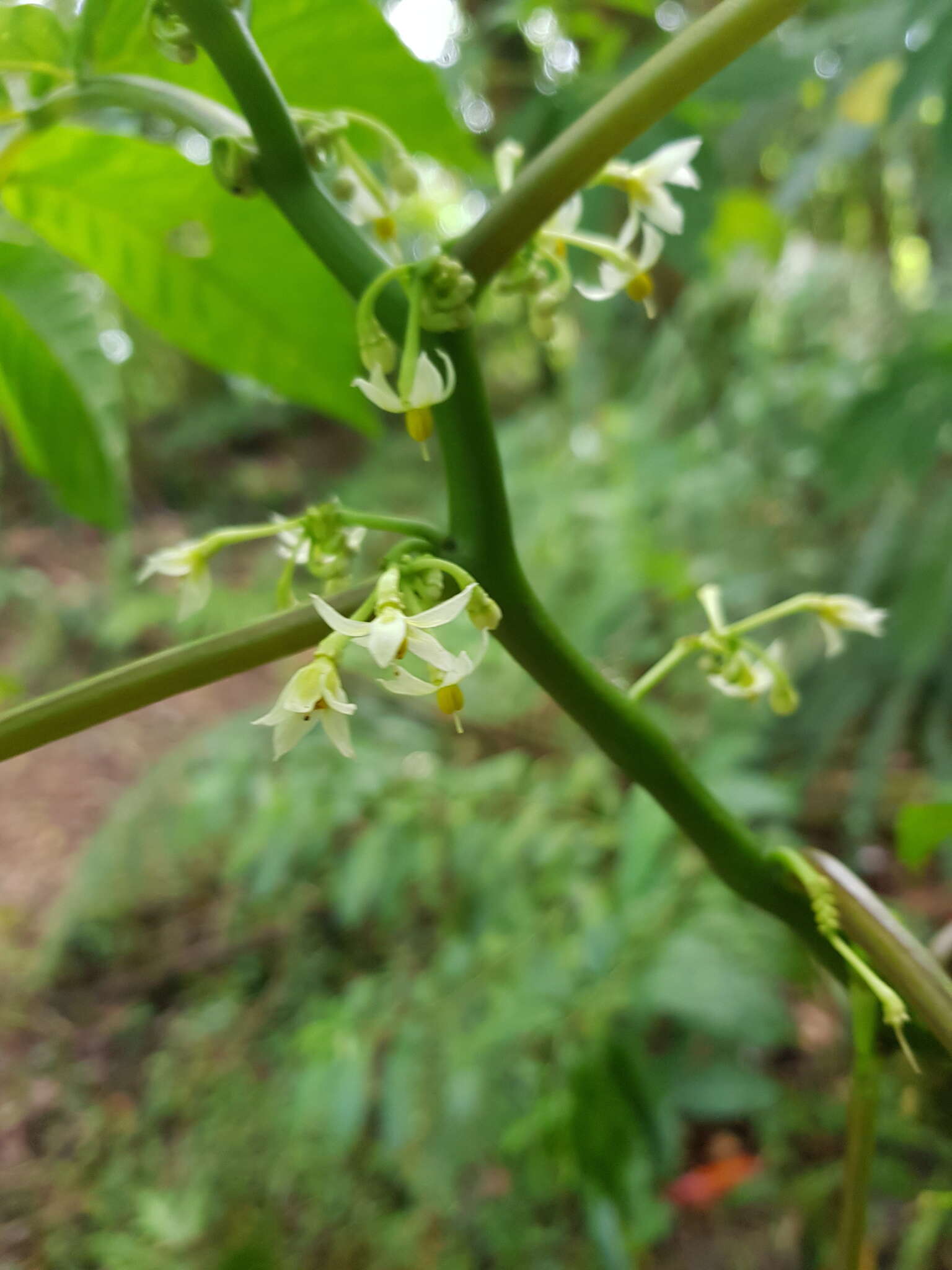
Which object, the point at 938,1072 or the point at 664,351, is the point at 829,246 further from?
the point at 938,1072

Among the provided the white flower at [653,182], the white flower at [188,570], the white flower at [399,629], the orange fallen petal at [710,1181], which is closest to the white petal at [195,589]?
the white flower at [188,570]

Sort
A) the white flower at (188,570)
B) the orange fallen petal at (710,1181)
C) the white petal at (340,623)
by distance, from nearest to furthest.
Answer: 1. the white petal at (340,623)
2. the white flower at (188,570)
3. the orange fallen petal at (710,1181)

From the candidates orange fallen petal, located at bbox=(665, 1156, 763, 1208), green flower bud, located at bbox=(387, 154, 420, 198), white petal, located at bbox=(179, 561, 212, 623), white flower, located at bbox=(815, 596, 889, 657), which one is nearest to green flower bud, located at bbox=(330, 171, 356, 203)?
green flower bud, located at bbox=(387, 154, 420, 198)

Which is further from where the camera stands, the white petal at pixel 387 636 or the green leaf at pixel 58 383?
the green leaf at pixel 58 383

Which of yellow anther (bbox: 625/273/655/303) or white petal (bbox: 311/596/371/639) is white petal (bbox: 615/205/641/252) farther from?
white petal (bbox: 311/596/371/639)

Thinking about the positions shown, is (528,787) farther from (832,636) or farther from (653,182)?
(653,182)

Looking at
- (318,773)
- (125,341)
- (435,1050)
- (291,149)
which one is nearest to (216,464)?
(125,341)

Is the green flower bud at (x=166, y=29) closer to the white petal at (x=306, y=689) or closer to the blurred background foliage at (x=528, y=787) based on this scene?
the blurred background foliage at (x=528, y=787)
